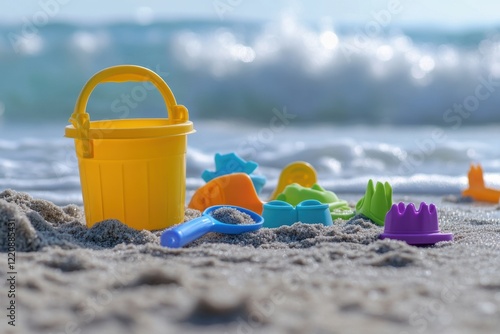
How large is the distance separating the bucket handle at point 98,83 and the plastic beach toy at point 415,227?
1016 millimetres

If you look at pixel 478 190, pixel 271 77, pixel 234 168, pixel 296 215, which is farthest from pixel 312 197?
pixel 271 77

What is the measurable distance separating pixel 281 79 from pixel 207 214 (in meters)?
8.08

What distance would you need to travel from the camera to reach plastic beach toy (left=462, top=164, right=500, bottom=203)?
392 cm

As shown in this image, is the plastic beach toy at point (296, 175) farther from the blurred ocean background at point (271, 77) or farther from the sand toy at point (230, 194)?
the blurred ocean background at point (271, 77)

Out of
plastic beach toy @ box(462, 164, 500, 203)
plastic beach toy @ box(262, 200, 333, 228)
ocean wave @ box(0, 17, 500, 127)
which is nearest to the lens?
plastic beach toy @ box(262, 200, 333, 228)

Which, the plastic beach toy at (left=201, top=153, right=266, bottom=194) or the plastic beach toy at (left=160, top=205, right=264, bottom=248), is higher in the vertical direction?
the plastic beach toy at (left=201, top=153, right=266, bottom=194)

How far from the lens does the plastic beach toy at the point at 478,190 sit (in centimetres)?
392

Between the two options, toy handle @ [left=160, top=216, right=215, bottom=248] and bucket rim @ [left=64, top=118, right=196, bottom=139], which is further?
bucket rim @ [left=64, top=118, right=196, bottom=139]

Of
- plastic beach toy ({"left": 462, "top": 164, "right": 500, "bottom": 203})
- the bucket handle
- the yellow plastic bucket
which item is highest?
the bucket handle

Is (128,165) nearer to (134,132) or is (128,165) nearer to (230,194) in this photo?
(134,132)

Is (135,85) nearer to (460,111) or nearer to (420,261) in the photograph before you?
(460,111)

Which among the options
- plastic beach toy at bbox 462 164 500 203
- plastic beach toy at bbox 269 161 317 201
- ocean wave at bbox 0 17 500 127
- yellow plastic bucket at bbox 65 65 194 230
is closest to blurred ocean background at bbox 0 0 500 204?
ocean wave at bbox 0 17 500 127

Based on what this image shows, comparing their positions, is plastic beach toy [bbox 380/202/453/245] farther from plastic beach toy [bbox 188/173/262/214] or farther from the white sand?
plastic beach toy [bbox 188/173/262/214]

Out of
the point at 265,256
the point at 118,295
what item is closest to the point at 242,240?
the point at 265,256
